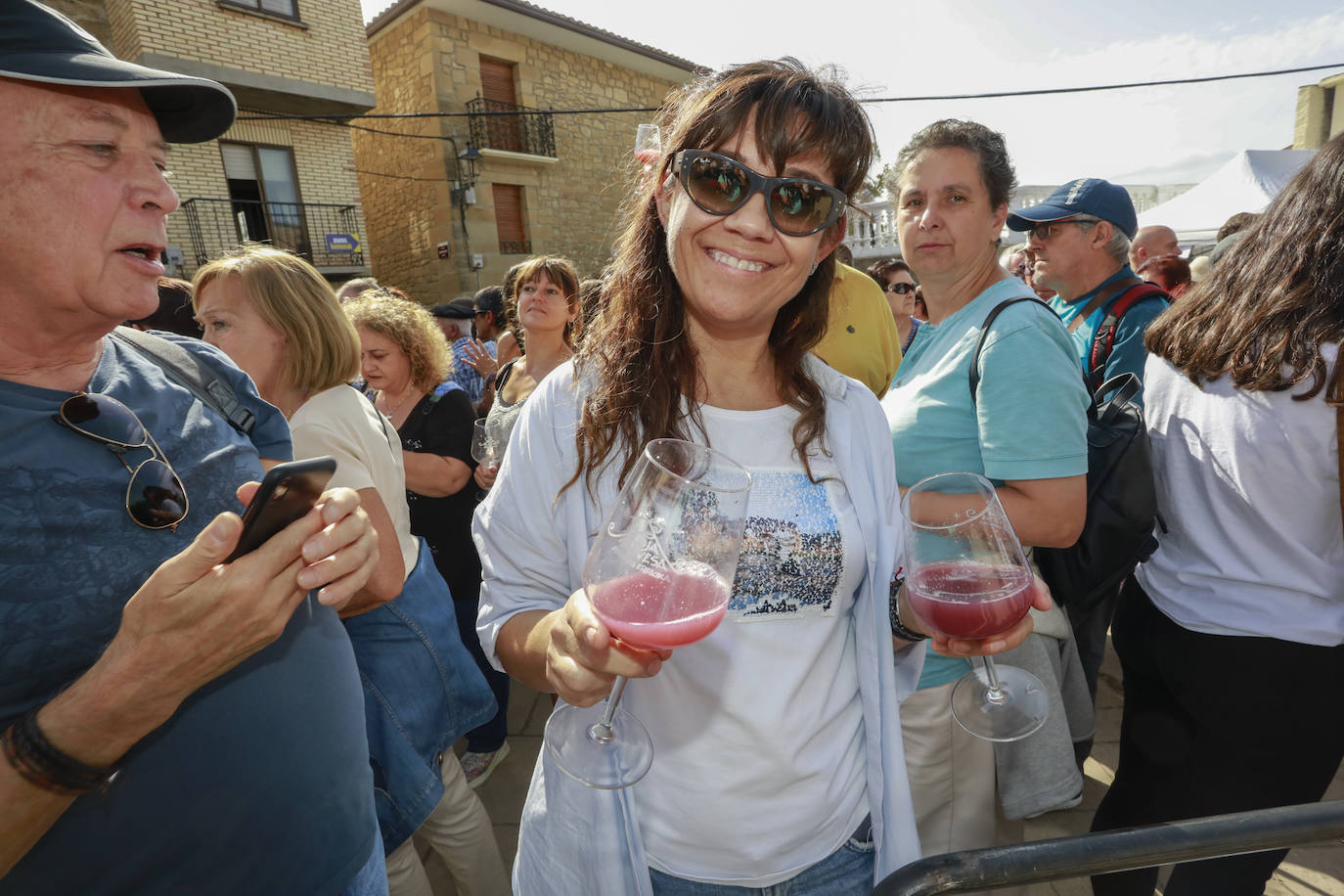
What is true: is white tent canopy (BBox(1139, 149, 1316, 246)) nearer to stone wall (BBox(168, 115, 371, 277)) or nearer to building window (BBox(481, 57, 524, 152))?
building window (BBox(481, 57, 524, 152))

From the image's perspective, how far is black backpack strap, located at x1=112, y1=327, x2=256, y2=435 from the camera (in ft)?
4.70

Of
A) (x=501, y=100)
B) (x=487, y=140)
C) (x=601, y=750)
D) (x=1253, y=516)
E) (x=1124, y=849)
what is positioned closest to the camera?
(x=1124, y=849)

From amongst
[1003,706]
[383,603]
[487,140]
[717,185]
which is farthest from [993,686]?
[487,140]

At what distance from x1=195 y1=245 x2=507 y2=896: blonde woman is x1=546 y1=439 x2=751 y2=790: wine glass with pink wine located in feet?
4.05

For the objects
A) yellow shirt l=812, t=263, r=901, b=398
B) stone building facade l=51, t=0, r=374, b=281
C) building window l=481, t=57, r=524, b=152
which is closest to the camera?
yellow shirt l=812, t=263, r=901, b=398

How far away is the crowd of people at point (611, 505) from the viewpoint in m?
1.09

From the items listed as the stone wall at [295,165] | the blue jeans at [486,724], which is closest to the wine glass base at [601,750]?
the blue jeans at [486,724]

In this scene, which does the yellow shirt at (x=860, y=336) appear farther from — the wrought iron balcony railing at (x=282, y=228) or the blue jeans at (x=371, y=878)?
the wrought iron balcony railing at (x=282, y=228)

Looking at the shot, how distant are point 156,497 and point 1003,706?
2027mm

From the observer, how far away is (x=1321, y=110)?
18938mm

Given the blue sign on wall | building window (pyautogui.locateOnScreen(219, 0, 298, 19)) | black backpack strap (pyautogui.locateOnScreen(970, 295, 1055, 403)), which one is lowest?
black backpack strap (pyautogui.locateOnScreen(970, 295, 1055, 403))

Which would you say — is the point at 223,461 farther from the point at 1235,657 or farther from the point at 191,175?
the point at 191,175

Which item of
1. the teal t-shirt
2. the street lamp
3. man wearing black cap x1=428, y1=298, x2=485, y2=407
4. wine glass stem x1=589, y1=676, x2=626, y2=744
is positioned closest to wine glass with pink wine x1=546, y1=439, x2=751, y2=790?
wine glass stem x1=589, y1=676, x2=626, y2=744

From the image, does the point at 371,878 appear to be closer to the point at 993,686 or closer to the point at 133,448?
the point at 133,448
